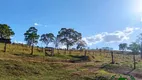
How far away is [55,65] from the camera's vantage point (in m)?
30.8

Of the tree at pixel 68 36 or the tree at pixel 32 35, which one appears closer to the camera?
the tree at pixel 32 35

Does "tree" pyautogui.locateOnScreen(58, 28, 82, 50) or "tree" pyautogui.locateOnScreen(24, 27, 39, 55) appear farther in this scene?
"tree" pyautogui.locateOnScreen(58, 28, 82, 50)

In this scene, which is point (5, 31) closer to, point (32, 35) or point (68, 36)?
point (32, 35)

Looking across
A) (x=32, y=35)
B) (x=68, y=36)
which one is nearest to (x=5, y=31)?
(x=32, y=35)

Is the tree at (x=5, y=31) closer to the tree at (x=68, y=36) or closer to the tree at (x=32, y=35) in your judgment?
the tree at (x=32, y=35)

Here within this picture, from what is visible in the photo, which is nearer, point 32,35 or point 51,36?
point 32,35

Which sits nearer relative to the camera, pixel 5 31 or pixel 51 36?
pixel 5 31

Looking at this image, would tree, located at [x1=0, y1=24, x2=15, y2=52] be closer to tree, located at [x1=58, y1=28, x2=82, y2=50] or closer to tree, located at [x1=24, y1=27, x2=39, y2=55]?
tree, located at [x1=24, y1=27, x2=39, y2=55]

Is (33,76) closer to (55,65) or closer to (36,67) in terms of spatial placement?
(36,67)

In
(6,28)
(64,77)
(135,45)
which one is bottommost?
(64,77)

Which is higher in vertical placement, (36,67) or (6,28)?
(6,28)

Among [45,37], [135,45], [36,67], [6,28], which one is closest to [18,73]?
[36,67]

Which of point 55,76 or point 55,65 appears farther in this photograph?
point 55,65

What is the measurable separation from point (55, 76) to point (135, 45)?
58.6 metres
